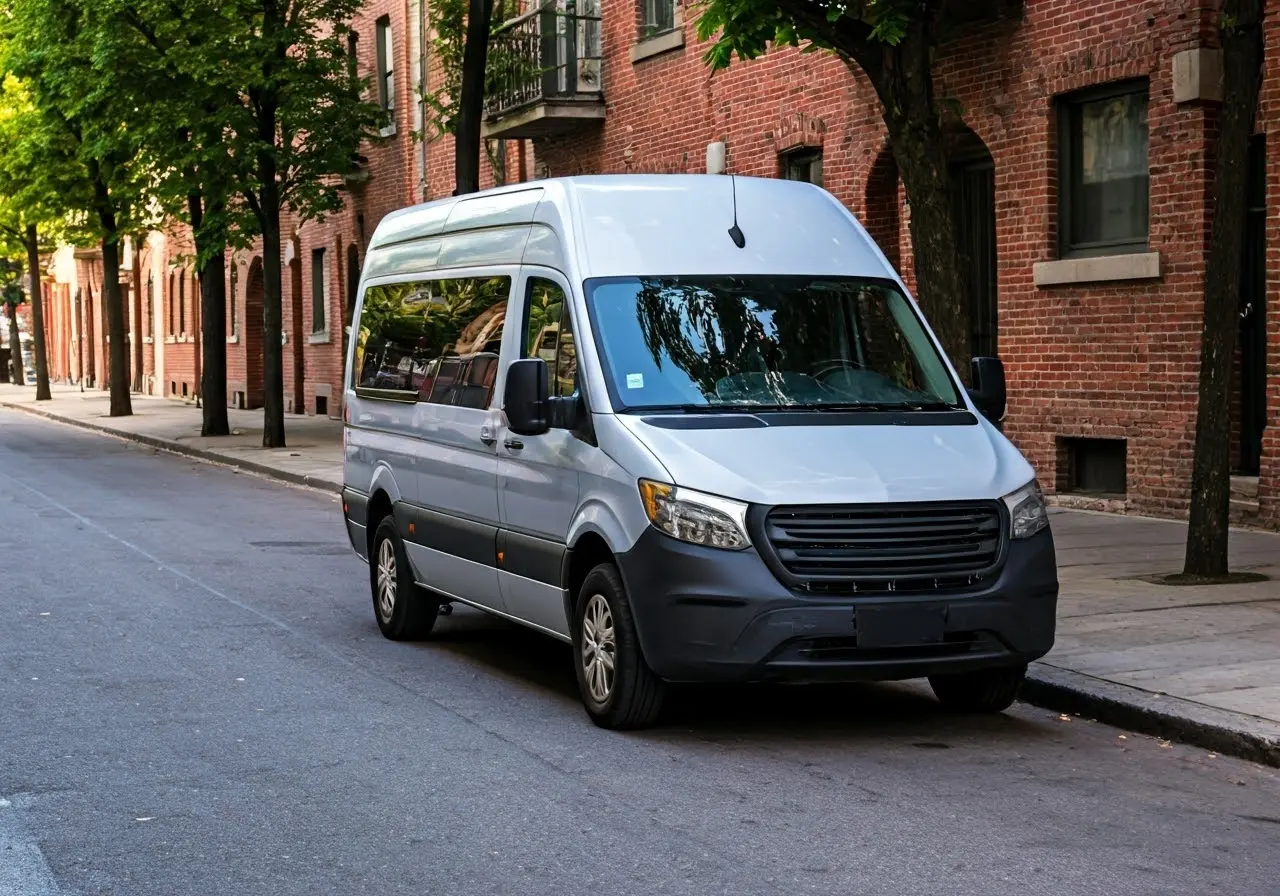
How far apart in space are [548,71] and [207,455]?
25.5ft

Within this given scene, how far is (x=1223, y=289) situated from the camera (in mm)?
11938

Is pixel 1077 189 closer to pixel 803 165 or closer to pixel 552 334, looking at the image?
pixel 803 165

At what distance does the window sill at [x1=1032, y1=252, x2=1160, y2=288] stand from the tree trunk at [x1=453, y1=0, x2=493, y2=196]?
6317 mm

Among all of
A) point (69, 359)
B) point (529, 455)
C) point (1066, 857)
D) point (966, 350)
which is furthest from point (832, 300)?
point (69, 359)

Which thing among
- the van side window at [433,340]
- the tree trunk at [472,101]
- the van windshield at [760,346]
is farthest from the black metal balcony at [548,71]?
the van windshield at [760,346]

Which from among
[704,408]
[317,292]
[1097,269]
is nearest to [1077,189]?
[1097,269]

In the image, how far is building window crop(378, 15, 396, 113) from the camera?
35938 mm

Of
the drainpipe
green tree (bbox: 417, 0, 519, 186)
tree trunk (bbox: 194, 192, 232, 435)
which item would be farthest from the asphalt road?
the drainpipe

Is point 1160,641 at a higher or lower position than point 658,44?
lower

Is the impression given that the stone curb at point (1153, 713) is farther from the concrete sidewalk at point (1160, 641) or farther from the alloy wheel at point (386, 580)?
the alloy wheel at point (386, 580)

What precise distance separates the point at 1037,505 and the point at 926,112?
5.20 m

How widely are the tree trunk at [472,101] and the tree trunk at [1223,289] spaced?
10.2m

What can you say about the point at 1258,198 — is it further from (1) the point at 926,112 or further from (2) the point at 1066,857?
(2) the point at 1066,857

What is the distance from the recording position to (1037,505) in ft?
26.1
